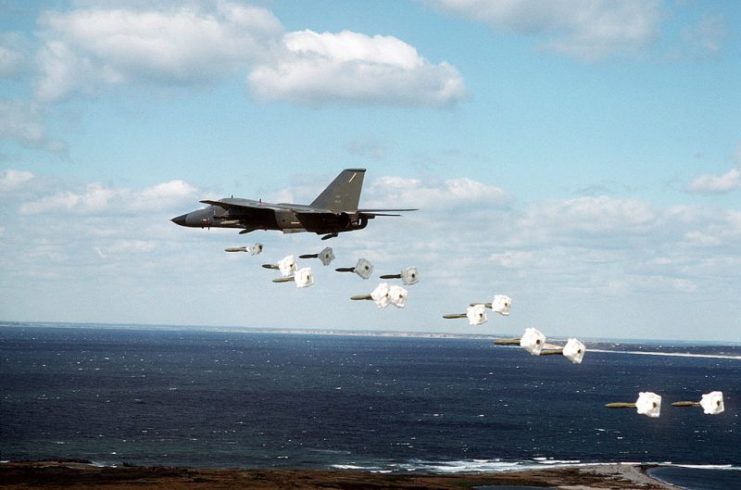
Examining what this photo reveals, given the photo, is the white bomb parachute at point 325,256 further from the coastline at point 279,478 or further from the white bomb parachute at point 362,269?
the coastline at point 279,478

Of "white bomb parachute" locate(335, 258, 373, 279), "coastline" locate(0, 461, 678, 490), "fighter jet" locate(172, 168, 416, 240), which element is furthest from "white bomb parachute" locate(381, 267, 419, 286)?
"coastline" locate(0, 461, 678, 490)

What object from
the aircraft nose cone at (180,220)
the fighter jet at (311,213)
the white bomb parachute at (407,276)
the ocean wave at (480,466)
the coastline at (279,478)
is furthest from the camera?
the ocean wave at (480,466)

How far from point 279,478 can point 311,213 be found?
85.4m

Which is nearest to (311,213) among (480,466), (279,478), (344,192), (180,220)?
(344,192)

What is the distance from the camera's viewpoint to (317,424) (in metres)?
193

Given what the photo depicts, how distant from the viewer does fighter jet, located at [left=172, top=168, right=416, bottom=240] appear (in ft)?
161

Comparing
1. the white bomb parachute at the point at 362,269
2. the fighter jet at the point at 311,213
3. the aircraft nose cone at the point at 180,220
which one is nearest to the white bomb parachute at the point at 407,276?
the white bomb parachute at the point at 362,269

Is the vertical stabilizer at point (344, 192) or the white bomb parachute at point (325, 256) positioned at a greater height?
the vertical stabilizer at point (344, 192)

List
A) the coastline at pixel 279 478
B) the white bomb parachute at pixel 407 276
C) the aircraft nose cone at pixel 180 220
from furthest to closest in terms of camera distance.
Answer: the coastline at pixel 279 478 < the aircraft nose cone at pixel 180 220 < the white bomb parachute at pixel 407 276

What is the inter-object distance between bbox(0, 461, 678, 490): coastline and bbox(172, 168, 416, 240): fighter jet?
74628mm

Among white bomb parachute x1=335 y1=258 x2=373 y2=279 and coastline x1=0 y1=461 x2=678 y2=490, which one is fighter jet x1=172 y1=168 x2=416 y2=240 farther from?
coastline x1=0 y1=461 x2=678 y2=490

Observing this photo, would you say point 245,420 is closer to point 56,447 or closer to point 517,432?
point 56,447

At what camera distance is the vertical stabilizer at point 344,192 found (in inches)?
2015

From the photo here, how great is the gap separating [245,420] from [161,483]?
8071 centimetres
